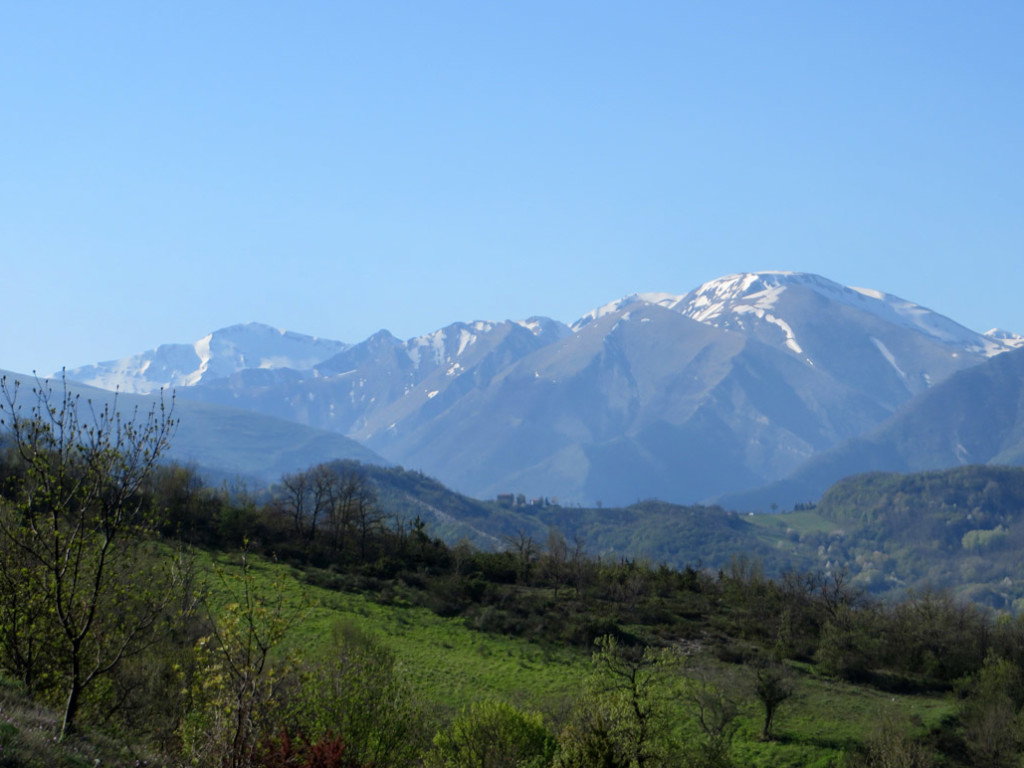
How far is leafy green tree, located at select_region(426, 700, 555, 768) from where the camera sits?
38969 mm

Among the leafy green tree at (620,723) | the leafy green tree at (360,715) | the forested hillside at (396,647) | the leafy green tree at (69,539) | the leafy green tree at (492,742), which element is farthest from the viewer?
the leafy green tree at (492,742)

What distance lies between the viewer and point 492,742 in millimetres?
39469

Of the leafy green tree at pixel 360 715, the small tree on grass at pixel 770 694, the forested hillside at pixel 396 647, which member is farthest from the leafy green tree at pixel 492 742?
the small tree on grass at pixel 770 694

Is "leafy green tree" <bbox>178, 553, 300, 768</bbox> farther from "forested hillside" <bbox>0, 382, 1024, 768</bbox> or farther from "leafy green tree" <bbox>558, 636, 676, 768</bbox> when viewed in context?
"leafy green tree" <bbox>558, 636, 676, 768</bbox>

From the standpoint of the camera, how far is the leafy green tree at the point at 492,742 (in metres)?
39.0

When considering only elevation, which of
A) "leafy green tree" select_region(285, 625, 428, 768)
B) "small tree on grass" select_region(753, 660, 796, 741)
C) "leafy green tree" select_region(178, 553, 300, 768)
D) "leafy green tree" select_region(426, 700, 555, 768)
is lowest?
"small tree on grass" select_region(753, 660, 796, 741)

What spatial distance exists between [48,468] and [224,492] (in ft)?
338

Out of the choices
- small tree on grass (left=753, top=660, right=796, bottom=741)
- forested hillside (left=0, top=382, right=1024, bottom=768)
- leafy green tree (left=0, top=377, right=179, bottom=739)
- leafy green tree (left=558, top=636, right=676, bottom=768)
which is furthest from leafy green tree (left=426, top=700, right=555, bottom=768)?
small tree on grass (left=753, top=660, right=796, bottom=741)

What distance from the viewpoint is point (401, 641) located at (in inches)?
2995

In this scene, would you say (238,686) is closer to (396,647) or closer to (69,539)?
(69,539)

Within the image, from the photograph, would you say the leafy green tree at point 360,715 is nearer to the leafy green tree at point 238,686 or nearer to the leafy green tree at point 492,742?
the leafy green tree at point 492,742

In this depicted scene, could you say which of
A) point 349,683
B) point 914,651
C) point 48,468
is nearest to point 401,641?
point 349,683

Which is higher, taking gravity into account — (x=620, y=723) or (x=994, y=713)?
(x=620, y=723)

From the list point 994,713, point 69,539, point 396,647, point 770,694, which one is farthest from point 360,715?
point 994,713
